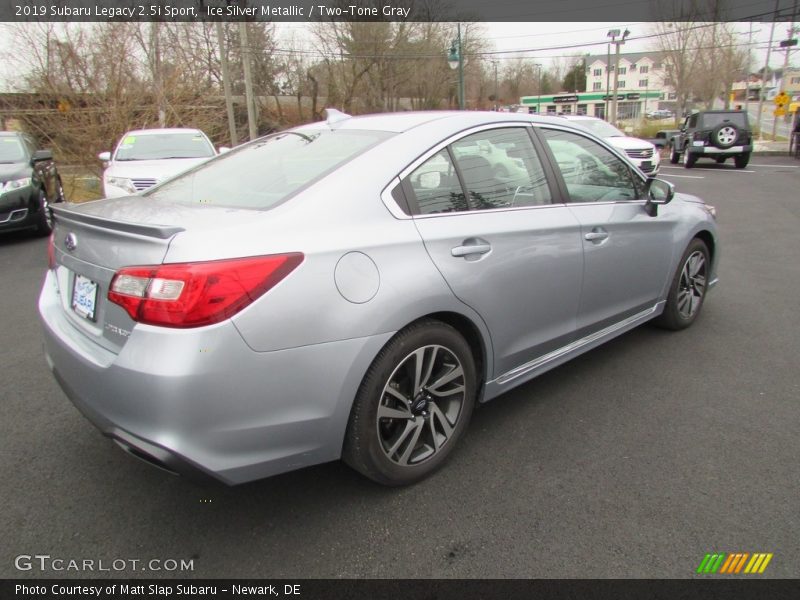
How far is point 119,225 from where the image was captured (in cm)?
205

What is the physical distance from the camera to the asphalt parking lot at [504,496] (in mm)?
2068

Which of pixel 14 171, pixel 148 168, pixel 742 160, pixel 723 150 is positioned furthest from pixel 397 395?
pixel 742 160

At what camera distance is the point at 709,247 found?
4.39 metres

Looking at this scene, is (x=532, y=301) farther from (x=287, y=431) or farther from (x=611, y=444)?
(x=287, y=431)

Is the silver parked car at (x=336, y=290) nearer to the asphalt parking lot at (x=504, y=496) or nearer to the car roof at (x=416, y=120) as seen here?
the car roof at (x=416, y=120)

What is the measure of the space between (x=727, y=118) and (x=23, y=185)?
1956 centimetres

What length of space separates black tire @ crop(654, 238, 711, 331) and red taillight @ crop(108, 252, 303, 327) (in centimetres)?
321

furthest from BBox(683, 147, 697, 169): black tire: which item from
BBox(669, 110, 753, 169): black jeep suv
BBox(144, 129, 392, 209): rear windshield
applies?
BBox(144, 129, 392, 209): rear windshield

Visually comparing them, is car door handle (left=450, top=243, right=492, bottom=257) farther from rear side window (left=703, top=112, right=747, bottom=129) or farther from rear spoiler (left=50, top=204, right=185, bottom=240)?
rear side window (left=703, top=112, right=747, bottom=129)

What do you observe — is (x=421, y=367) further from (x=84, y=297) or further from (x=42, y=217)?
(x=42, y=217)

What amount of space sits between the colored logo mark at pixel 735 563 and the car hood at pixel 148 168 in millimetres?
7582
